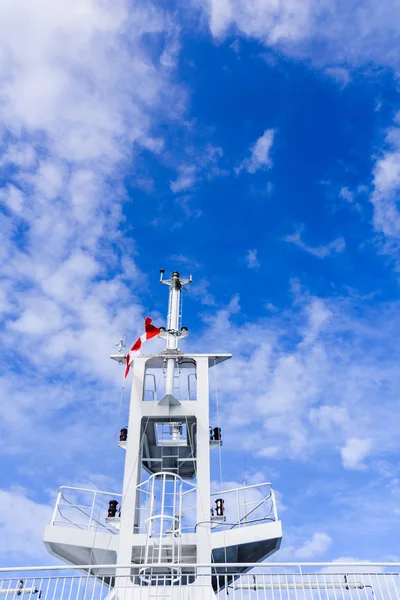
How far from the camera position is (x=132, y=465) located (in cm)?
1514

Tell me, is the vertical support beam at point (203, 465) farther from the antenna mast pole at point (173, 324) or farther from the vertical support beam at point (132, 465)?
the vertical support beam at point (132, 465)

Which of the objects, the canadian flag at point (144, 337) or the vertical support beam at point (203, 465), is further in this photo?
the canadian flag at point (144, 337)

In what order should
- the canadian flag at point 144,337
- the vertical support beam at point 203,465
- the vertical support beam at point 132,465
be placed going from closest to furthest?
the vertical support beam at point 203,465, the vertical support beam at point 132,465, the canadian flag at point 144,337

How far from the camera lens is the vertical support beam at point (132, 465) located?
1380cm

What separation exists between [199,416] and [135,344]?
3.34 metres

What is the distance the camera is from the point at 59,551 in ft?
46.3

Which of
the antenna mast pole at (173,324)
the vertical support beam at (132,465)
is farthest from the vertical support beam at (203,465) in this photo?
the vertical support beam at (132,465)

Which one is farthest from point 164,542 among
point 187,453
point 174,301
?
point 174,301

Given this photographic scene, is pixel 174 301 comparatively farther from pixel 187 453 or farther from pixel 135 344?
pixel 187 453

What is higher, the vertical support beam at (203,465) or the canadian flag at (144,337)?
the canadian flag at (144,337)

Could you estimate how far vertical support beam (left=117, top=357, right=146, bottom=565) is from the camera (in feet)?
45.3

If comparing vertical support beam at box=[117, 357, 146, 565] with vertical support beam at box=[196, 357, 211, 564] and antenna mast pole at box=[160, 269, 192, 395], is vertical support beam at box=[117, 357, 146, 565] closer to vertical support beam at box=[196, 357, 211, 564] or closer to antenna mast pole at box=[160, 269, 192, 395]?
antenna mast pole at box=[160, 269, 192, 395]

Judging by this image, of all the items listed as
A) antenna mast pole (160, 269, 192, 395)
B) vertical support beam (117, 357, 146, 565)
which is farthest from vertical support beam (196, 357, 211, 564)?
vertical support beam (117, 357, 146, 565)

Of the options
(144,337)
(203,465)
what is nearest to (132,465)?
(203,465)
